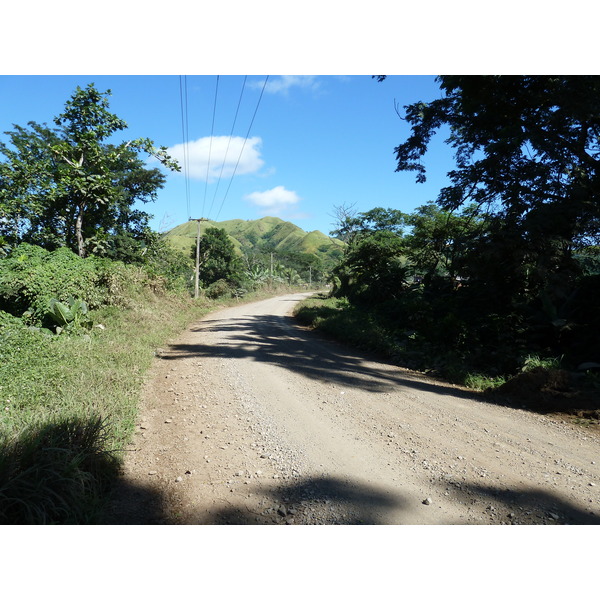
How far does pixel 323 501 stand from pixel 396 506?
0.54 meters

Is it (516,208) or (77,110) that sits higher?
(77,110)

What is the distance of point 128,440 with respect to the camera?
385cm

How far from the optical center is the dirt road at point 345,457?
107 inches

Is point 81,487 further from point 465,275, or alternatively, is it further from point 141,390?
point 465,275

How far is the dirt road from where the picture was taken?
8.89 feet

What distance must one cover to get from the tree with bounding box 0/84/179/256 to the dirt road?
10084mm

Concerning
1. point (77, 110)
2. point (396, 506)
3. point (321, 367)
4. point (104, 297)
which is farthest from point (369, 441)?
point (77, 110)

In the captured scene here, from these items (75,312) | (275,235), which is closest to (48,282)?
(75,312)

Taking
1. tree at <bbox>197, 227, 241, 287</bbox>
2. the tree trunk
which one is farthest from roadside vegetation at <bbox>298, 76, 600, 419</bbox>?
tree at <bbox>197, 227, 241, 287</bbox>

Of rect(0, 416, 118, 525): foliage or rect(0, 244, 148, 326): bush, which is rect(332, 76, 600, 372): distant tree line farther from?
rect(0, 244, 148, 326): bush

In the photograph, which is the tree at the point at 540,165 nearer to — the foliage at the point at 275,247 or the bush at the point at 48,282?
the bush at the point at 48,282

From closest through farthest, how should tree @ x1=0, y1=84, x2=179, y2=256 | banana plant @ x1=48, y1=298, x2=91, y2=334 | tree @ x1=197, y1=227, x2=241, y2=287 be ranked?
banana plant @ x1=48, y1=298, x2=91, y2=334 < tree @ x1=0, y1=84, x2=179, y2=256 < tree @ x1=197, y1=227, x2=241, y2=287

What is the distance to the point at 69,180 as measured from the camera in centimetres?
1251

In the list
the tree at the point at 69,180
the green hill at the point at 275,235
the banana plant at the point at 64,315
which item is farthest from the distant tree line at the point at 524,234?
the green hill at the point at 275,235
